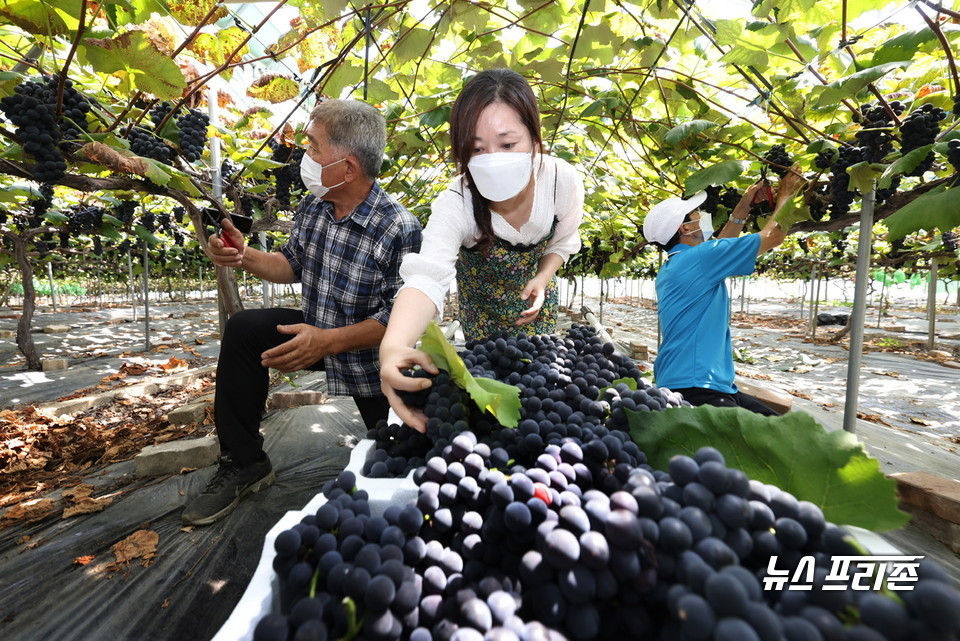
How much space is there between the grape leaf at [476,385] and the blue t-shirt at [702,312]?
1.96 metres

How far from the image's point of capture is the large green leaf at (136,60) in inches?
71.1

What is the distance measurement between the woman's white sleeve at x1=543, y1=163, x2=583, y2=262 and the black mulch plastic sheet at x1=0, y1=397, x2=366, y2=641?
1874 millimetres

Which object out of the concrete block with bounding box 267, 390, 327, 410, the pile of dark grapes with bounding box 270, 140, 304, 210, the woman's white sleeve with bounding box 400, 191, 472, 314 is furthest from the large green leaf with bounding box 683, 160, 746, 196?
the concrete block with bounding box 267, 390, 327, 410

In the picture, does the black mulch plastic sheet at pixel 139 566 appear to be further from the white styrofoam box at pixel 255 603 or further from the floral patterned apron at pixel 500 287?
the floral patterned apron at pixel 500 287

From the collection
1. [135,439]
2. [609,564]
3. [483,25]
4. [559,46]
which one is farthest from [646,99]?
[135,439]

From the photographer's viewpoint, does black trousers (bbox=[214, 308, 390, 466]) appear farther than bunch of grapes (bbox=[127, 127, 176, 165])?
No

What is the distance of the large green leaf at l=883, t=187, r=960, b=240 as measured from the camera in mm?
1493

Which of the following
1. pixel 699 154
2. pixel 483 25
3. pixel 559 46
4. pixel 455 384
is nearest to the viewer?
pixel 455 384

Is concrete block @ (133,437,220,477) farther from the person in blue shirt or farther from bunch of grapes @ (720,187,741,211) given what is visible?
bunch of grapes @ (720,187,741,211)

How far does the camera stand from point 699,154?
3.15 meters

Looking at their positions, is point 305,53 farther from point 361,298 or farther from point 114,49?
point 361,298

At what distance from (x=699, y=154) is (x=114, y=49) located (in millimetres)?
3382

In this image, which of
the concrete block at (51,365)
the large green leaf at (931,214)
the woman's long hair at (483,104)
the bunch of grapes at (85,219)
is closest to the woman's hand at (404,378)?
the woman's long hair at (483,104)

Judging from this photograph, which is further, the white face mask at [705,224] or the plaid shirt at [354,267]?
the white face mask at [705,224]
